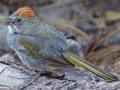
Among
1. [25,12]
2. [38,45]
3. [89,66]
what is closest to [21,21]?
[25,12]

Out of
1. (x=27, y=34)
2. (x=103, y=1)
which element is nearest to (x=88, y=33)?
(x=103, y=1)

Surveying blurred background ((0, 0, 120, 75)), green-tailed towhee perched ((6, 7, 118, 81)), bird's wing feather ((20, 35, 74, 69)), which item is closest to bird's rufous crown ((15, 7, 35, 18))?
green-tailed towhee perched ((6, 7, 118, 81))

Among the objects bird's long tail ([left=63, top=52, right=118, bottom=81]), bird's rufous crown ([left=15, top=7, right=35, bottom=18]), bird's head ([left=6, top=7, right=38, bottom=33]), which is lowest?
bird's long tail ([left=63, top=52, right=118, bottom=81])

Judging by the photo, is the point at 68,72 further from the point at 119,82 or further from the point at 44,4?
the point at 44,4

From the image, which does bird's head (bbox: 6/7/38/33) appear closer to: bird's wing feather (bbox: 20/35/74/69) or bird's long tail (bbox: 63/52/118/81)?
bird's wing feather (bbox: 20/35/74/69)

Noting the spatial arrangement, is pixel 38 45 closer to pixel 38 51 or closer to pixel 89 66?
pixel 38 51

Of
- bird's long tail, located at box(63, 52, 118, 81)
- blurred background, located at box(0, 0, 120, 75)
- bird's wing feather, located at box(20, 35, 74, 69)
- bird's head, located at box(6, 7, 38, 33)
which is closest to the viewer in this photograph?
bird's long tail, located at box(63, 52, 118, 81)

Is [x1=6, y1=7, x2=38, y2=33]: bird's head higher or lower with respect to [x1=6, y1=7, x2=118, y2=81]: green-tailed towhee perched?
higher

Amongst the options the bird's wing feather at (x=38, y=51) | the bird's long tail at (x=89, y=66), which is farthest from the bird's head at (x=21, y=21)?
the bird's long tail at (x=89, y=66)
